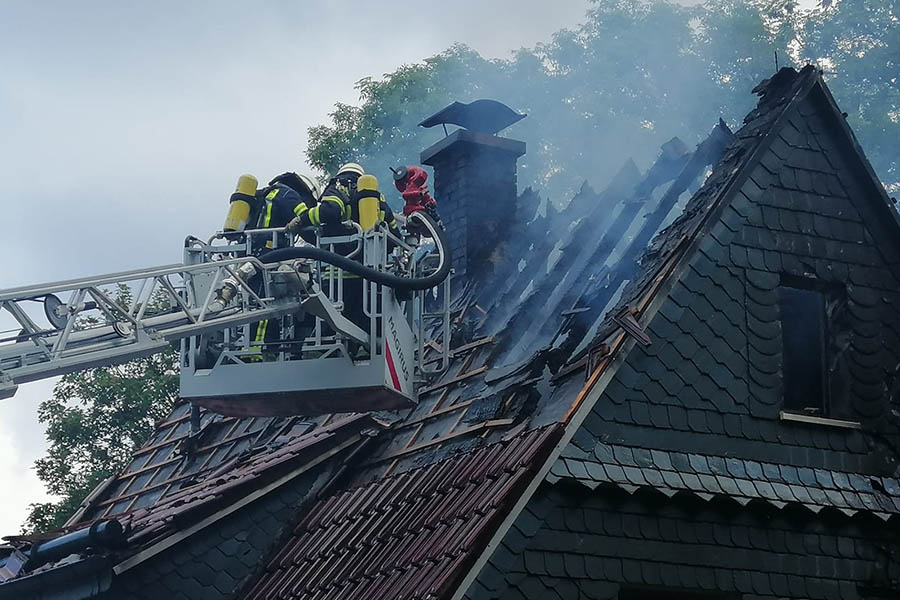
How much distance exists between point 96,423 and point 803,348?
19.9 meters

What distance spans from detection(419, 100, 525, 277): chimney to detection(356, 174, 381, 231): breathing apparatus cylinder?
165 inches

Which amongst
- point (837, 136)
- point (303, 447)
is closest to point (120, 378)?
point (303, 447)

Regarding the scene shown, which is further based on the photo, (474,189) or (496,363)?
(474,189)

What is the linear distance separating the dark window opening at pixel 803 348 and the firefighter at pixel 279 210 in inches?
174

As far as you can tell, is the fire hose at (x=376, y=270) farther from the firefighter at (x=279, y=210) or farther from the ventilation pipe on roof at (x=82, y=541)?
the ventilation pipe on roof at (x=82, y=541)

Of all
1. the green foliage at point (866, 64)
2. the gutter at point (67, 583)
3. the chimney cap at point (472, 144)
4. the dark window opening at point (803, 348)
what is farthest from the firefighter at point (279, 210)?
the green foliage at point (866, 64)

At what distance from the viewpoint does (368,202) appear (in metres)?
13.2

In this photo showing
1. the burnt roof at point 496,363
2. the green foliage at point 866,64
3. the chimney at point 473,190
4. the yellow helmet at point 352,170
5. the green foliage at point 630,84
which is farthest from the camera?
the green foliage at point 630,84

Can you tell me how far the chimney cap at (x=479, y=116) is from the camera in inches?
779

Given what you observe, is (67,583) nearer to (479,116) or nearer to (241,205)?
(241,205)

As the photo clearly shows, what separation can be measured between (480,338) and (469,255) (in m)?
2.96

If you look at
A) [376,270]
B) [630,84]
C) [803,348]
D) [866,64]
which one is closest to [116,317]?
[376,270]

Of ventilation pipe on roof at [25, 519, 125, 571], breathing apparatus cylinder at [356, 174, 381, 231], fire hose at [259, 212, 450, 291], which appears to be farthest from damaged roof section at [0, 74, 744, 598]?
breathing apparatus cylinder at [356, 174, 381, 231]

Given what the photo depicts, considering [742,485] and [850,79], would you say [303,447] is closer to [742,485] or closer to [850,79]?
[742,485]
